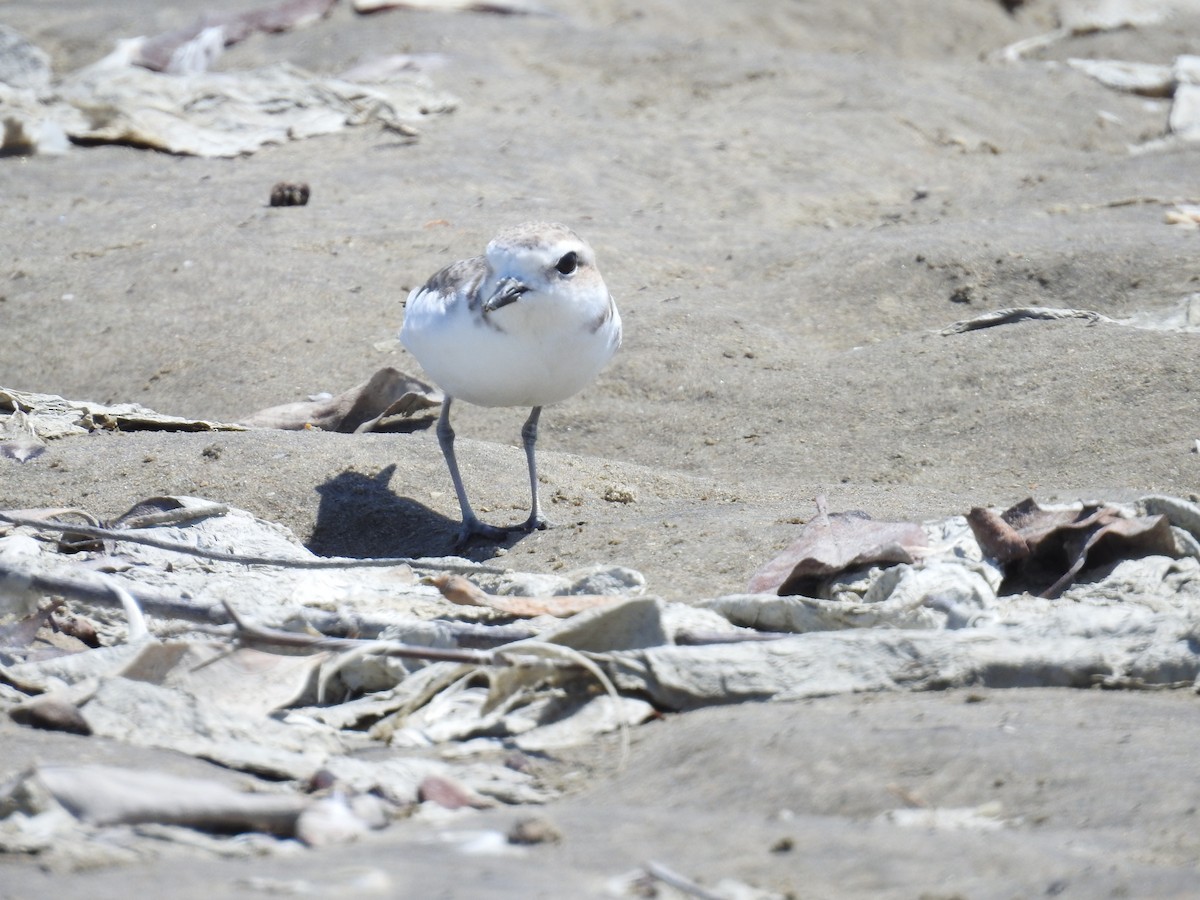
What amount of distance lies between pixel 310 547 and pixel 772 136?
6766 millimetres

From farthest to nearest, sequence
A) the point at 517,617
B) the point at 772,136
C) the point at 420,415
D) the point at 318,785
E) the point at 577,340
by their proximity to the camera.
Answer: the point at 772,136
the point at 420,415
the point at 577,340
the point at 517,617
the point at 318,785

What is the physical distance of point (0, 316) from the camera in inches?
284

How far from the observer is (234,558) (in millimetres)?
3764

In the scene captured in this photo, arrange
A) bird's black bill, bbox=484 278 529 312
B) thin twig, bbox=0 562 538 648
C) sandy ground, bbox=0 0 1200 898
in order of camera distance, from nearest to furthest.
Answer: sandy ground, bbox=0 0 1200 898, thin twig, bbox=0 562 538 648, bird's black bill, bbox=484 278 529 312

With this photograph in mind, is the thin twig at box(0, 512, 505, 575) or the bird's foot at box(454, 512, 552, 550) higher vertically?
the thin twig at box(0, 512, 505, 575)

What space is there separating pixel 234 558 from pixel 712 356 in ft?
11.0

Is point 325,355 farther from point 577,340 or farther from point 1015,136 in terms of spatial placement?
point 1015,136

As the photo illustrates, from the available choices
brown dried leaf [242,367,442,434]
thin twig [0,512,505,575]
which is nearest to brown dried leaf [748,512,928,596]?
thin twig [0,512,505,575]

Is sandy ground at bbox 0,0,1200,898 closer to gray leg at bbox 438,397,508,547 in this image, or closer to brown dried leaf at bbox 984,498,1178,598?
gray leg at bbox 438,397,508,547

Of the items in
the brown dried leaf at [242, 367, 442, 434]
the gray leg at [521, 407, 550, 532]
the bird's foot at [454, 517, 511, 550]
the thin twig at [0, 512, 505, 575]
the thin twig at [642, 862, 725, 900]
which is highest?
the thin twig at [642, 862, 725, 900]

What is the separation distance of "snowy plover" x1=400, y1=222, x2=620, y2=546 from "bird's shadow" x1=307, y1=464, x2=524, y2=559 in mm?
104

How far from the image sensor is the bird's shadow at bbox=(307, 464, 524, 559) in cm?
472

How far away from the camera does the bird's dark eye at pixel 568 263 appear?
441cm

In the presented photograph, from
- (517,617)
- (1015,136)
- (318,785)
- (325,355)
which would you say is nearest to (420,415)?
(325,355)
